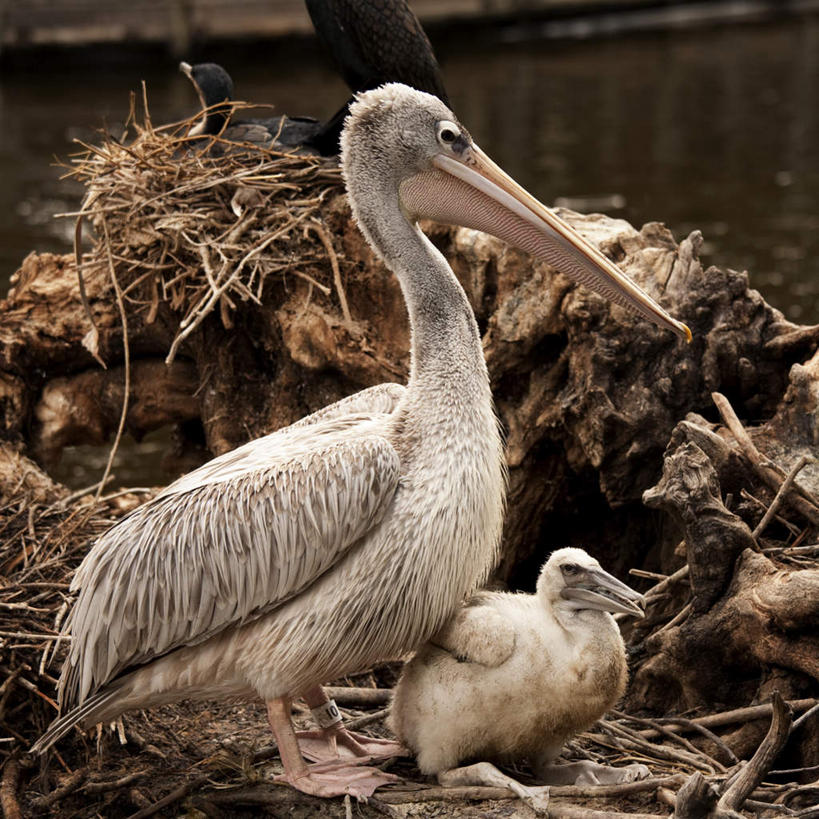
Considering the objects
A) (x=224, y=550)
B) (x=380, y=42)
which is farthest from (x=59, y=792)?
(x=380, y=42)

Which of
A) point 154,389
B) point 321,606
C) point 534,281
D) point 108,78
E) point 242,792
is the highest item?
point 108,78

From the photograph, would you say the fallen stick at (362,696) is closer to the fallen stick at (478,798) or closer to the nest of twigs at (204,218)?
the fallen stick at (478,798)

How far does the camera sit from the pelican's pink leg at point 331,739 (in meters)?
4.34

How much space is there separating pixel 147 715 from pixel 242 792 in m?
0.80

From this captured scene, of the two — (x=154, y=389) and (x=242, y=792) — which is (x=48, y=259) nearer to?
(x=154, y=389)

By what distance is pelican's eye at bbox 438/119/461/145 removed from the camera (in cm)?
432

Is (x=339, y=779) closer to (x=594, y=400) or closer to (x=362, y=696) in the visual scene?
(x=362, y=696)

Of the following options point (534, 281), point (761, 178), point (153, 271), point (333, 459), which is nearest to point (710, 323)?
point (534, 281)

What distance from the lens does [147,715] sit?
4750 mm

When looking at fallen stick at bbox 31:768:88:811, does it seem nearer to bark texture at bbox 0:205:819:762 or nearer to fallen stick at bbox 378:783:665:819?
fallen stick at bbox 378:783:665:819

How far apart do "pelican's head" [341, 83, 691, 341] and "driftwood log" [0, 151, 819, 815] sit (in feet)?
1.90

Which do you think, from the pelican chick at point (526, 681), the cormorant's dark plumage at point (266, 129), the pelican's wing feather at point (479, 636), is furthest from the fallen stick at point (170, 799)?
the cormorant's dark plumage at point (266, 129)

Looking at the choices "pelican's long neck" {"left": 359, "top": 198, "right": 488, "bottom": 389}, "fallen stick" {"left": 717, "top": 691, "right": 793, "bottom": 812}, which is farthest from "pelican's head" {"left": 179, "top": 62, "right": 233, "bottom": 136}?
"fallen stick" {"left": 717, "top": 691, "right": 793, "bottom": 812}

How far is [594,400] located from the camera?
16.2ft
